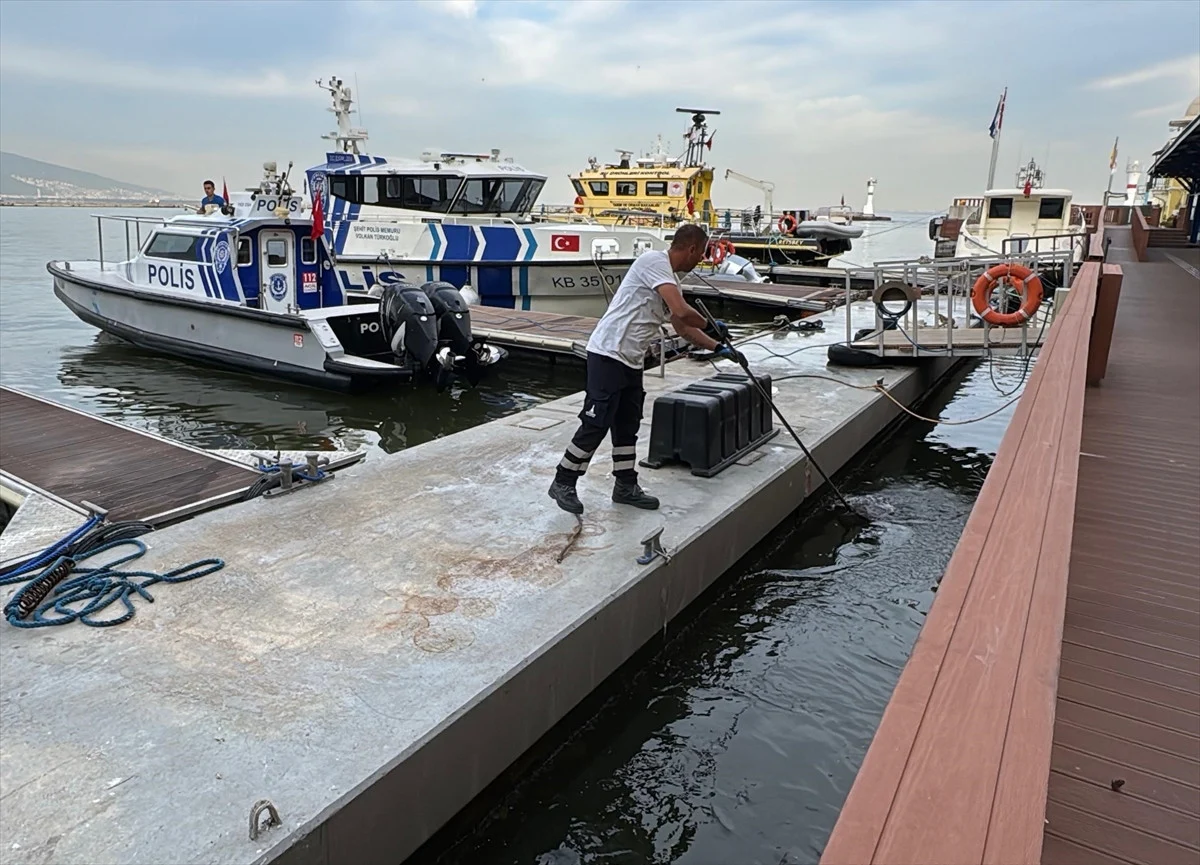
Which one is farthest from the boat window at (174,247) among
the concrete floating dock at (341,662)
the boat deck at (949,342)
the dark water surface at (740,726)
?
the dark water surface at (740,726)

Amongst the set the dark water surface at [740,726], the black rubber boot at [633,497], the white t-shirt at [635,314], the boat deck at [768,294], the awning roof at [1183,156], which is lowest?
the dark water surface at [740,726]

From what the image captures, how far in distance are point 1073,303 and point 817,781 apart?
4619 mm

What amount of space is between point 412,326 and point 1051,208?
17597 mm

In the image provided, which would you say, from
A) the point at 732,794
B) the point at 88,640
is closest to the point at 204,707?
the point at 88,640

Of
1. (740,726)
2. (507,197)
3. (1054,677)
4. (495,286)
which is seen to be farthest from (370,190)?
(1054,677)

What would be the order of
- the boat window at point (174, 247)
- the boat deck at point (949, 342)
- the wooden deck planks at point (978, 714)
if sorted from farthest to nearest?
the boat window at point (174, 247), the boat deck at point (949, 342), the wooden deck planks at point (978, 714)

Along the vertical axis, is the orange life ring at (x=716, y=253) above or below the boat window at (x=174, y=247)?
above

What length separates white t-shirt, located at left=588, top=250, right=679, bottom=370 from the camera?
436 centimetres

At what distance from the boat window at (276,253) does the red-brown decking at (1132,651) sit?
9.98m

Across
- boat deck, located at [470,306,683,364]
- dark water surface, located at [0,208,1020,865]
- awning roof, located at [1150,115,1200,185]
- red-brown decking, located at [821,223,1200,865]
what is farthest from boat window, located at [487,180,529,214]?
red-brown decking, located at [821,223,1200,865]

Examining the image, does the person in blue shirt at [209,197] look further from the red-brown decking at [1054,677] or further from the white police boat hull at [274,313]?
the red-brown decking at [1054,677]

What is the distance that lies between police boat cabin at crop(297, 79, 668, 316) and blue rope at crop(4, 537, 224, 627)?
11.6 m

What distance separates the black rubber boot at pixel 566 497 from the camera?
179 inches

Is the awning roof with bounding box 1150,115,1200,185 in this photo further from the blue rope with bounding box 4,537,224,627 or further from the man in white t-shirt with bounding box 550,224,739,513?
the blue rope with bounding box 4,537,224,627
